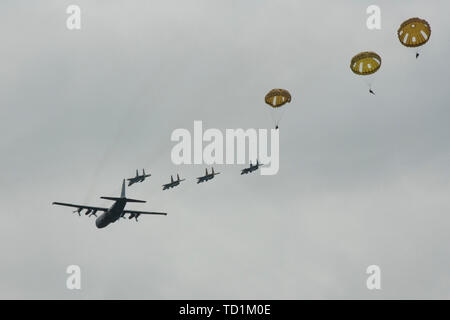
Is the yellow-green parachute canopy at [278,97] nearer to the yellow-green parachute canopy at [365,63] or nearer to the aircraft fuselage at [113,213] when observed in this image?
the yellow-green parachute canopy at [365,63]

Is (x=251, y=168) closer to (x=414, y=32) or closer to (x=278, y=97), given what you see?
(x=278, y=97)

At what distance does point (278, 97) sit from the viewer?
113 meters

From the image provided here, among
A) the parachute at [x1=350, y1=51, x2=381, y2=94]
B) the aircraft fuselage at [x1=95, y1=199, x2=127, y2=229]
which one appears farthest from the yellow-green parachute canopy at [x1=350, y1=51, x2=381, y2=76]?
the aircraft fuselage at [x1=95, y1=199, x2=127, y2=229]

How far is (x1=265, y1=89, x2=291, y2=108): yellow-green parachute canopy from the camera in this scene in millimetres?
112250

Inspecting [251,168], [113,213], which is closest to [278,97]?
[251,168]

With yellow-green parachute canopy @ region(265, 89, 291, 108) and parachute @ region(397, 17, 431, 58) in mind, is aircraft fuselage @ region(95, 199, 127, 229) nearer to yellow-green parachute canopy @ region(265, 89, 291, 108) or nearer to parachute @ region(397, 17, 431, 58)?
yellow-green parachute canopy @ region(265, 89, 291, 108)

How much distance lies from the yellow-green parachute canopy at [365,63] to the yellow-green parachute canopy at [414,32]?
17.7 feet

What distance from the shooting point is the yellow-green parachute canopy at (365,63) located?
Answer: 105119mm

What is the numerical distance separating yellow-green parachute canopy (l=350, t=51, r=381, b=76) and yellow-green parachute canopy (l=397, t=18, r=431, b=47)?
5.40 metres

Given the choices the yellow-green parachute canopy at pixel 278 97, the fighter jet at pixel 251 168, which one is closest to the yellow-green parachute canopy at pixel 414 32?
the yellow-green parachute canopy at pixel 278 97

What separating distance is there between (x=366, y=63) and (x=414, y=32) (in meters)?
9.06
